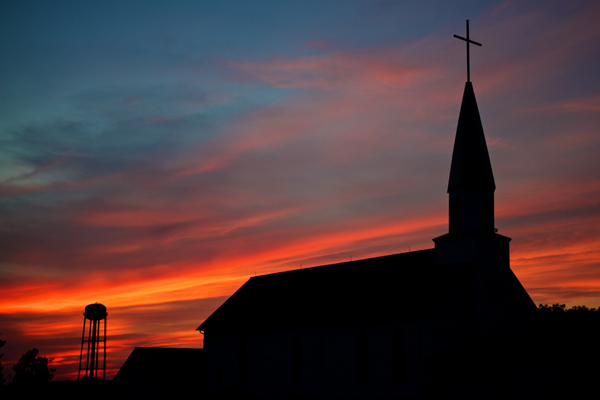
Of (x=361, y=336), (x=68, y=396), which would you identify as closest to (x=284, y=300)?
(x=361, y=336)

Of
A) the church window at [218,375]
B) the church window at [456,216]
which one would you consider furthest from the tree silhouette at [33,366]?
the church window at [456,216]

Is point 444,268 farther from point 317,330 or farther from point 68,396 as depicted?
point 68,396

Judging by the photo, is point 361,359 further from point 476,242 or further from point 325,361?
point 476,242

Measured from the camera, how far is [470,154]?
152 feet

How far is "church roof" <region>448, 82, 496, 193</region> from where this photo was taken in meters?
45.5

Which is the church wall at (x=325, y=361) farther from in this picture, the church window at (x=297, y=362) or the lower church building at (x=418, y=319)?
the church window at (x=297, y=362)

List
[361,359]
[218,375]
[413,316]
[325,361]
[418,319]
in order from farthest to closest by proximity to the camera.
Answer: [218,375] → [325,361] → [361,359] → [413,316] → [418,319]

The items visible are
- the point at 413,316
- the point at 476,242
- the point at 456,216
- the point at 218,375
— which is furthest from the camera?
the point at 218,375

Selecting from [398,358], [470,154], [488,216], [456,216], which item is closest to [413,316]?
[398,358]

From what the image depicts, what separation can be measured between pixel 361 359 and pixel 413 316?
527cm

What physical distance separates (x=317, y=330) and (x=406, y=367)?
8900 mm

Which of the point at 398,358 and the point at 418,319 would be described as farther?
the point at 398,358

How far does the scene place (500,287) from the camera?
150ft

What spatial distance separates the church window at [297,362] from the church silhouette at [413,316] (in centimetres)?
7
